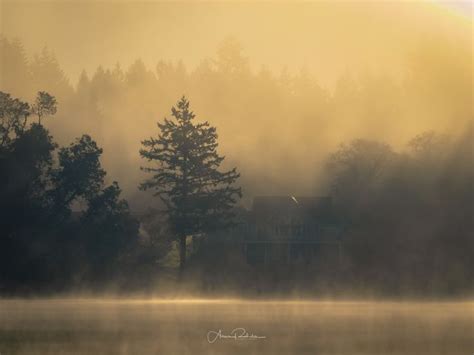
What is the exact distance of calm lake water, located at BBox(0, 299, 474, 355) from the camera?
55000 millimetres

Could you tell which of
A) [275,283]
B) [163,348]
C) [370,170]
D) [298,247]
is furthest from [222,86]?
[163,348]

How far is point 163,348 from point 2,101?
56798 mm

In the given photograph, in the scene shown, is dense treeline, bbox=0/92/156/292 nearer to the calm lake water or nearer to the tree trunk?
the tree trunk

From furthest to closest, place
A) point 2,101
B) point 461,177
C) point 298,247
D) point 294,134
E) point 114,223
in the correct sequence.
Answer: point 294,134 < point 461,177 < point 298,247 < point 2,101 < point 114,223

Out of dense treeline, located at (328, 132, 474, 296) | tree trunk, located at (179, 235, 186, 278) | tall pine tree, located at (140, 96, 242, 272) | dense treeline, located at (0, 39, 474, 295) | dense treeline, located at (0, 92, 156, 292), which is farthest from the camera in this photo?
tall pine tree, located at (140, 96, 242, 272)

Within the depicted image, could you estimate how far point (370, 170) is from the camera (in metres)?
131

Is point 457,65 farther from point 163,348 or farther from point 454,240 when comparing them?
point 163,348

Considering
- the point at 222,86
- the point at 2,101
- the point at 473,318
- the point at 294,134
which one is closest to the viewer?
the point at 473,318

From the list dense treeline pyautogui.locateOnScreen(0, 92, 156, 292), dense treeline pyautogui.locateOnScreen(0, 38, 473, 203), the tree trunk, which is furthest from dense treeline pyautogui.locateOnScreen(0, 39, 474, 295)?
the tree trunk

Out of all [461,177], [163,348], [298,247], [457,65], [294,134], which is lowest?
[163,348]

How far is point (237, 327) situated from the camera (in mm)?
65688

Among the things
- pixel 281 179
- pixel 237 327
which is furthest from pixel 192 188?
pixel 281 179

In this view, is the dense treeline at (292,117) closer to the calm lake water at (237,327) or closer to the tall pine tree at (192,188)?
the tall pine tree at (192,188)

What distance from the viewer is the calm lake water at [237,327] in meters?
A: 55.0
